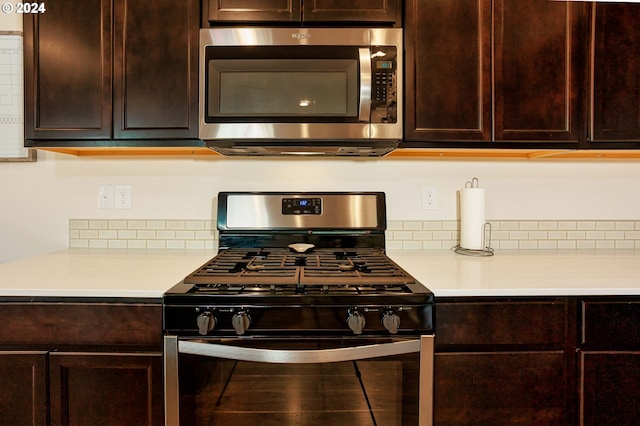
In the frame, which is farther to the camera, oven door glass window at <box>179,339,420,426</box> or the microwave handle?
the microwave handle

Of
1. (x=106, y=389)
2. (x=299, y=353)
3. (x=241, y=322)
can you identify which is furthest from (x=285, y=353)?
(x=106, y=389)

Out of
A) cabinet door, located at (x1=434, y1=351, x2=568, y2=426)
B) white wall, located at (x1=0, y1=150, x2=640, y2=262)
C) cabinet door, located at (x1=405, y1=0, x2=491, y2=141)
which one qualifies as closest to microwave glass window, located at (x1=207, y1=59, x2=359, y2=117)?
cabinet door, located at (x1=405, y1=0, x2=491, y2=141)

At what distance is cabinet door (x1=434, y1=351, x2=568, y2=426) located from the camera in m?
1.13

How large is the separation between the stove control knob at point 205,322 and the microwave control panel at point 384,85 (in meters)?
0.89

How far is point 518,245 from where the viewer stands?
1.82 meters

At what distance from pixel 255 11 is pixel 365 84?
1.69 feet

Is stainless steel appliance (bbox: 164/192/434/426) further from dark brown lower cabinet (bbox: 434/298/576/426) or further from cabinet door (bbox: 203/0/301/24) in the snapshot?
cabinet door (bbox: 203/0/301/24)

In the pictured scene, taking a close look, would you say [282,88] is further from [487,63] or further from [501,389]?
[501,389]

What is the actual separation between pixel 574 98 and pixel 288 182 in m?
1.24

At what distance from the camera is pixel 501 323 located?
1.14m

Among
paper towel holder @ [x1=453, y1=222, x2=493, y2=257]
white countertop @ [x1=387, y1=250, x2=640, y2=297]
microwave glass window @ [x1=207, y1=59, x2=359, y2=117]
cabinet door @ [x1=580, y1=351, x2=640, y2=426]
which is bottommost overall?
cabinet door @ [x1=580, y1=351, x2=640, y2=426]

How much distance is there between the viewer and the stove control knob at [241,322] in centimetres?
106

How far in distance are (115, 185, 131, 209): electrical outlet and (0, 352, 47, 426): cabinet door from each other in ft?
2.69

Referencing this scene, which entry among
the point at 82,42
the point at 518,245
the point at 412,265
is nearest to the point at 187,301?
the point at 412,265
